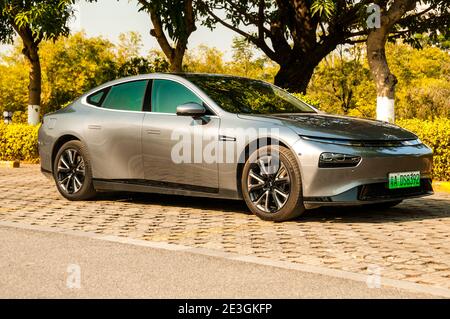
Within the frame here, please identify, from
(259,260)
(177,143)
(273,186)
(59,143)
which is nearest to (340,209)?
(273,186)

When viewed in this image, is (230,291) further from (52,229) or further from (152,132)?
(152,132)

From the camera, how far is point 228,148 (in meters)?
8.34

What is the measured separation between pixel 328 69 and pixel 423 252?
40598 mm

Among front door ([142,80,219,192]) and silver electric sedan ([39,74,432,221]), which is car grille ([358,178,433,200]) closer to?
silver electric sedan ([39,74,432,221])

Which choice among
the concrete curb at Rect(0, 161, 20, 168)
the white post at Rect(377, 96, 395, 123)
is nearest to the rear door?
the concrete curb at Rect(0, 161, 20, 168)

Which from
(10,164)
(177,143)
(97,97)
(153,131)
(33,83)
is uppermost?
(33,83)

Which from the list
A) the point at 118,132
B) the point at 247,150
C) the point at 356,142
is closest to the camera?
the point at 356,142

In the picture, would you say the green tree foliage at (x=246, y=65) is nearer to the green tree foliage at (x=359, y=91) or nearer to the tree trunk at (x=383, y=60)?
the green tree foliage at (x=359, y=91)

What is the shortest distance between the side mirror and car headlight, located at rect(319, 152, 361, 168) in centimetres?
157

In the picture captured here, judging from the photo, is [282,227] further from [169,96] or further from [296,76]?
[296,76]

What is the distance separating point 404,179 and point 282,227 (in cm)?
140

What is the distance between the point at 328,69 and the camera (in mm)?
46344

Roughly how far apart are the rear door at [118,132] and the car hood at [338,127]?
1540 millimetres
